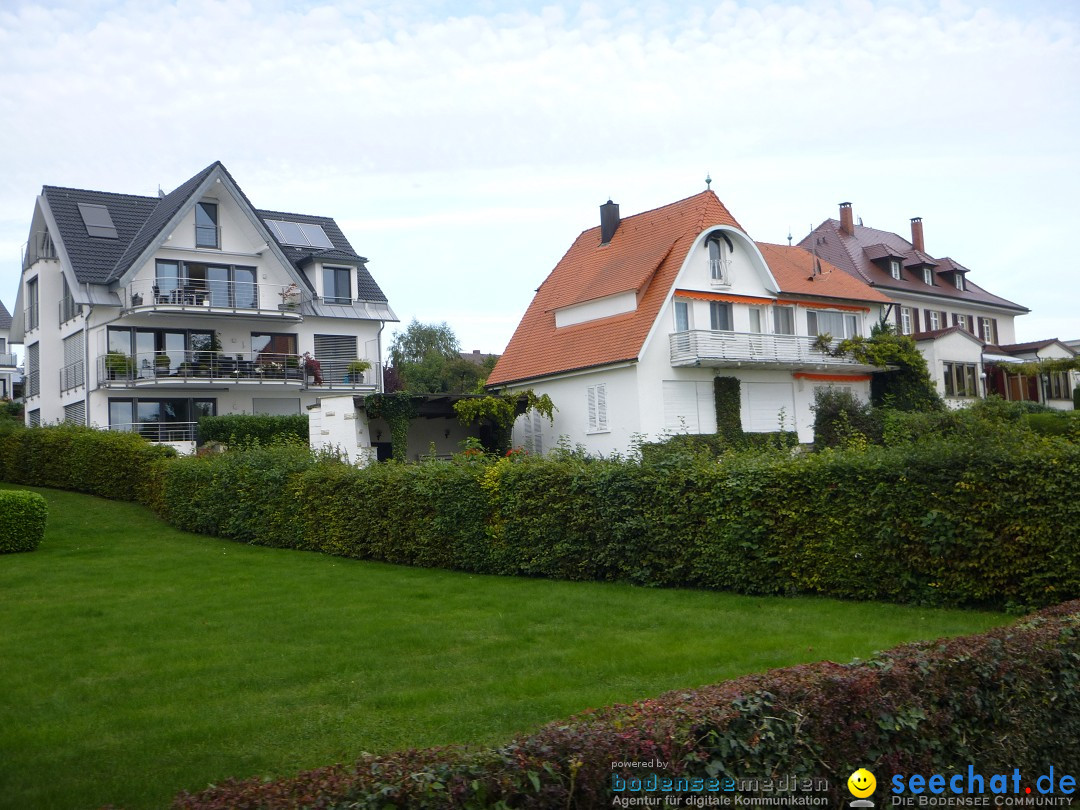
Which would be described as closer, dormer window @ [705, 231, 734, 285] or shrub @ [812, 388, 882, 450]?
dormer window @ [705, 231, 734, 285]

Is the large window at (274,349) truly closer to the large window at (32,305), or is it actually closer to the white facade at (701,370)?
the white facade at (701,370)

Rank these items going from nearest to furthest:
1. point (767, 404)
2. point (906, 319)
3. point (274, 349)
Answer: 1. point (767, 404)
2. point (274, 349)
3. point (906, 319)

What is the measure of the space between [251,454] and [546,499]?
928cm

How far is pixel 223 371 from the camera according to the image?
123 feet

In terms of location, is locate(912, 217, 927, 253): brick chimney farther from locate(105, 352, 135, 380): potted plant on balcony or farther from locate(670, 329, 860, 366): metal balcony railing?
locate(105, 352, 135, 380): potted plant on balcony

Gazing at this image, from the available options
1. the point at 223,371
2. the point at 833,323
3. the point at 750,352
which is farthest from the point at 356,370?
the point at 833,323

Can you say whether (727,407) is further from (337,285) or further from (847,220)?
(847,220)

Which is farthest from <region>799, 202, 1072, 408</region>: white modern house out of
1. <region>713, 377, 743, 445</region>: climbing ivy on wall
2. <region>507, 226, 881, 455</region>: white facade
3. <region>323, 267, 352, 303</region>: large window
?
<region>323, 267, 352, 303</region>: large window

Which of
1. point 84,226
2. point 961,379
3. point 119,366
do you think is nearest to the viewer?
point 119,366

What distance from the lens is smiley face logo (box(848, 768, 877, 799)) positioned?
5957mm

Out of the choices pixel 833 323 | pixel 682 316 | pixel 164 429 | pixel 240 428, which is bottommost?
pixel 240 428

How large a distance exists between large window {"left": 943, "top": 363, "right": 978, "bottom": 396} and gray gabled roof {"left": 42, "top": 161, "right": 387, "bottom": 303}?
26.9m

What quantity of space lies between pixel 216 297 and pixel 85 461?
11274 mm

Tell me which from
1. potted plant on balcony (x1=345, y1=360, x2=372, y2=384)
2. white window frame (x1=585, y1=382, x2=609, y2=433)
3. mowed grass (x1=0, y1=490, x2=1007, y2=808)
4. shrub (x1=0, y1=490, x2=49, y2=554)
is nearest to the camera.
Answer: mowed grass (x1=0, y1=490, x2=1007, y2=808)
